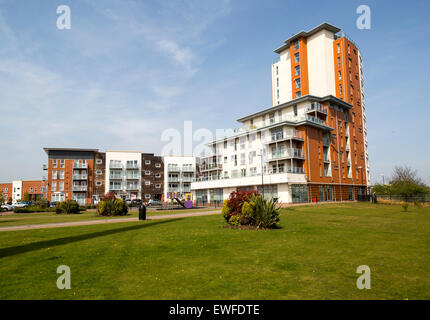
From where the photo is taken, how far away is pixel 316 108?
161ft

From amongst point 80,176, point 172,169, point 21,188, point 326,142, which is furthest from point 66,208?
point 21,188

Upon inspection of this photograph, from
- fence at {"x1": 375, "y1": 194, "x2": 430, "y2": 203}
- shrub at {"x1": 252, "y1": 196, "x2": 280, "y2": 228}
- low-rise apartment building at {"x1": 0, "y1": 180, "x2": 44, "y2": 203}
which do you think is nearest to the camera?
shrub at {"x1": 252, "y1": 196, "x2": 280, "y2": 228}

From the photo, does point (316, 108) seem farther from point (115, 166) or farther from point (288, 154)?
point (115, 166)

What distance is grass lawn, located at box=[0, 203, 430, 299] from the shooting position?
516 centimetres

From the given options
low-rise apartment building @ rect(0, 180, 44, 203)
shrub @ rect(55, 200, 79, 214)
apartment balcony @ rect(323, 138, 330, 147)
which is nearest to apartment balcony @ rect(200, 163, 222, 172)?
apartment balcony @ rect(323, 138, 330, 147)

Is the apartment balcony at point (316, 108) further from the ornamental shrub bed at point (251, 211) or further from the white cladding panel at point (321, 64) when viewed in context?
the ornamental shrub bed at point (251, 211)

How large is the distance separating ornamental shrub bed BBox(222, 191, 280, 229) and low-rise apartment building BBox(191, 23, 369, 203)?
28.5 metres

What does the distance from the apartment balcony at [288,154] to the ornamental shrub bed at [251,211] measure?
30.9 metres

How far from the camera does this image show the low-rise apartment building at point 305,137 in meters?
46.5

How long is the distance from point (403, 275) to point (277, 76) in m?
65.9

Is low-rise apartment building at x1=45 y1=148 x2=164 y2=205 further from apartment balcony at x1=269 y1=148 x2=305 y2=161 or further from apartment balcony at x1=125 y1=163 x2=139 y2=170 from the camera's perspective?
apartment balcony at x1=269 y1=148 x2=305 y2=161

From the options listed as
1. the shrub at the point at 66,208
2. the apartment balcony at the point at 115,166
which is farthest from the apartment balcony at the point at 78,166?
the shrub at the point at 66,208
